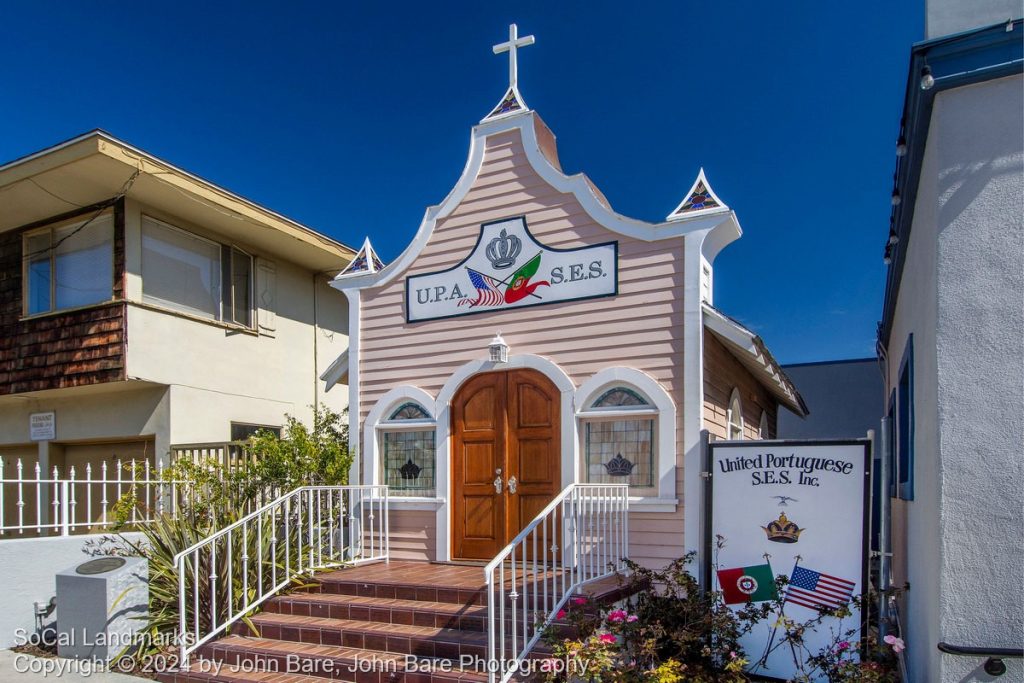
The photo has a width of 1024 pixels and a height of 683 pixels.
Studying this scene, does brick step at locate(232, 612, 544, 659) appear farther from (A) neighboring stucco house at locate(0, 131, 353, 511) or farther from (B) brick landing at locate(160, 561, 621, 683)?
(A) neighboring stucco house at locate(0, 131, 353, 511)

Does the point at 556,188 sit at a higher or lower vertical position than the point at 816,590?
higher

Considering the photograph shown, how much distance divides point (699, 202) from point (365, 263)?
393 centimetres

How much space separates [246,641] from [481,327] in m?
3.70

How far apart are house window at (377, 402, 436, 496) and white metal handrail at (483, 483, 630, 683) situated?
134cm

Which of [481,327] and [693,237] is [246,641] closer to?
[481,327]

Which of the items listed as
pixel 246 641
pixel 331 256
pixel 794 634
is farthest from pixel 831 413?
pixel 246 641

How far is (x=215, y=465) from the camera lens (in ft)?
29.5

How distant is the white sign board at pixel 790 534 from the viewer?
580 cm

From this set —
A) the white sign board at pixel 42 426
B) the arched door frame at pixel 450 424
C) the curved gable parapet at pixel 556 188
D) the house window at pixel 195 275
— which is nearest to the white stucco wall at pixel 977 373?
the curved gable parapet at pixel 556 188

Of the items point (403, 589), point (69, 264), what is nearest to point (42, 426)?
point (69, 264)

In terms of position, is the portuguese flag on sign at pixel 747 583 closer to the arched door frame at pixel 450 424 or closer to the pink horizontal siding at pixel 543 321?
the pink horizontal siding at pixel 543 321

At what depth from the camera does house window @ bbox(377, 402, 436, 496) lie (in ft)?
27.6

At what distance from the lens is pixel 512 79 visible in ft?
27.3

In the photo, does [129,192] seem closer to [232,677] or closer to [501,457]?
[501,457]
